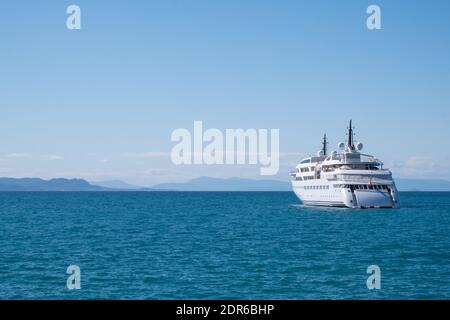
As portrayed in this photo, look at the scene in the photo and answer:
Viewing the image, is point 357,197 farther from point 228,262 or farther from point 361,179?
point 228,262

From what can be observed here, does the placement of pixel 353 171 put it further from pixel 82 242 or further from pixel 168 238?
pixel 82 242

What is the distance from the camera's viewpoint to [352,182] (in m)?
93.8

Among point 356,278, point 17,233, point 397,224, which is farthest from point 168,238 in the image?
point 397,224

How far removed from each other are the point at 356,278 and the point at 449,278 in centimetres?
584

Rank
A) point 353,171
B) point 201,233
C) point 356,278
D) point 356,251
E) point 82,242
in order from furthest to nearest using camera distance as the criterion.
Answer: point 353,171
point 201,233
point 82,242
point 356,251
point 356,278

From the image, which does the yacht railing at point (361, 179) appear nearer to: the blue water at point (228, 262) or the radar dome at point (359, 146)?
the radar dome at point (359, 146)

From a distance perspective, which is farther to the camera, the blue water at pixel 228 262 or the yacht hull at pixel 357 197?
the yacht hull at pixel 357 197

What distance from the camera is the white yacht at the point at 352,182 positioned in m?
93.6

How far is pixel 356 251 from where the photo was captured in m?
47.4
